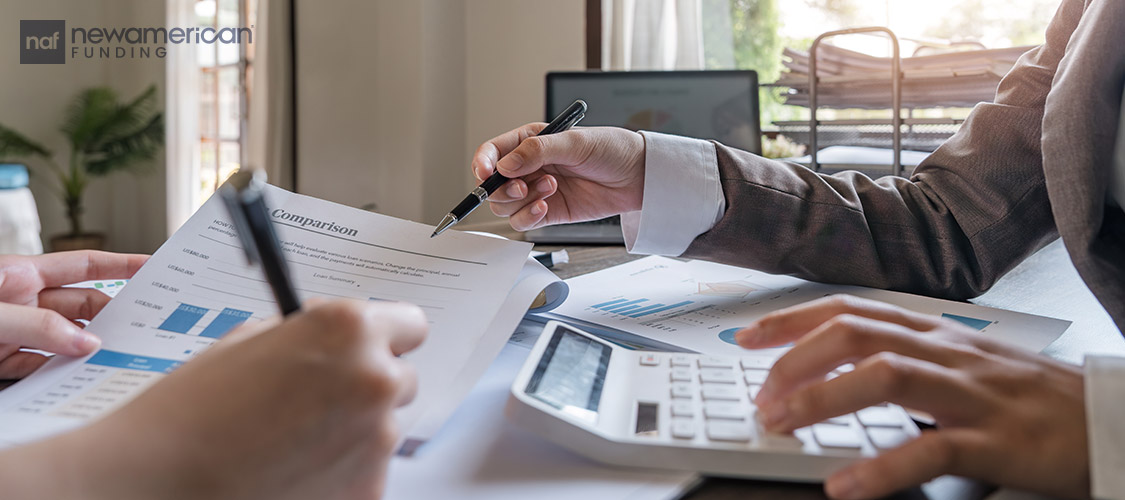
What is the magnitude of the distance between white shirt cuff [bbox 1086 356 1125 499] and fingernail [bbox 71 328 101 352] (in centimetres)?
49

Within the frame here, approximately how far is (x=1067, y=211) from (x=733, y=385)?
11.8 inches

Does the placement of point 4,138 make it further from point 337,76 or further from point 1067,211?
point 1067,211

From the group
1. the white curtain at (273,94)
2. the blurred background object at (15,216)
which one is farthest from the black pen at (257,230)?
the white curtain at (273,94)

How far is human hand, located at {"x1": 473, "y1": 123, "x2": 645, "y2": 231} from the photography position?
2.21ft

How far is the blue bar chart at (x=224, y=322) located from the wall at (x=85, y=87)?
484 cm

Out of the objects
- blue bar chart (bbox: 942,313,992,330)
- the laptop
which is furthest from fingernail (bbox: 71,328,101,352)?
the laptop

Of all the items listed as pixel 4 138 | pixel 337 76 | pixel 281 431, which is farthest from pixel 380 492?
pixel 4 138

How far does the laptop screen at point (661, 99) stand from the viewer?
138cm

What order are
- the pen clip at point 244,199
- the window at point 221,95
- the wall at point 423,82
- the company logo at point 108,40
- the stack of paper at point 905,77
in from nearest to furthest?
1. the pen clip at point 244,199
2. the stack of paper at point 905,77
3. the wall at point 423,82
4. the window at point 221,95
5. the company logo at point 108,40

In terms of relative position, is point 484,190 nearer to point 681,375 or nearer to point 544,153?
point 544,153

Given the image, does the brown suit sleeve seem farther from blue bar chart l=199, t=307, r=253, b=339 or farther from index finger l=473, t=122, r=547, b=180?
blue bar chart l=199, t=307, r=253, b=339

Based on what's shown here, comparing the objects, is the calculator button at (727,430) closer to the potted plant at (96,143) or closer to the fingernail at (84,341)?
the fingernail at (84,341)

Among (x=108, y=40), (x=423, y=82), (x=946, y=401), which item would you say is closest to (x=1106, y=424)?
(x=946, y=401)

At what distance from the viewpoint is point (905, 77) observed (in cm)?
135
